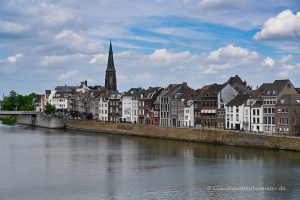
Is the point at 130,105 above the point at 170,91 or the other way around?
the other way around

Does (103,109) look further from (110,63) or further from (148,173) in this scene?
(148,173)

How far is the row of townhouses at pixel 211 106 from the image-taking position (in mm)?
76438

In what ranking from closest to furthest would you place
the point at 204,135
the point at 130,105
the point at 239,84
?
the point at 204,135
the point at 239,84
the point at 130,105

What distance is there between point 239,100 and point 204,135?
858 centimetres

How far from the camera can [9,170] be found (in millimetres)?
53594

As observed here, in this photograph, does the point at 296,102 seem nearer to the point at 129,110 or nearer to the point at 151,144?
the point at 151,144

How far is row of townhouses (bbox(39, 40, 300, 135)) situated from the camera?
7644 cm

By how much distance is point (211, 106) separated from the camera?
92.8 metres

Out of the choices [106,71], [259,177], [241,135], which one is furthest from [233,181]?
[106,71]

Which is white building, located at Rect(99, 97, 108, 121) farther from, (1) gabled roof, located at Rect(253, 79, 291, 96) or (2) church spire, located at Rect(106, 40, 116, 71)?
(1) gabled roof, located at Rect(253, 79, 291, 96)

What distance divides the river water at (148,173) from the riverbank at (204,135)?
1.57m

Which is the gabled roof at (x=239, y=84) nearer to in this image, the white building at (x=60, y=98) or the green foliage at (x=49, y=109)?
the green foliage at (x=49, y=109)

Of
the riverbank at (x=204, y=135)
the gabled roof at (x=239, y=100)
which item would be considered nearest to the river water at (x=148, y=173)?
the riverbank at (x=204, y=135)

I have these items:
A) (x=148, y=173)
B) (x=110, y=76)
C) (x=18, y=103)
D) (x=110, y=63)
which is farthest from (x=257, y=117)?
(x=18, y=103)
